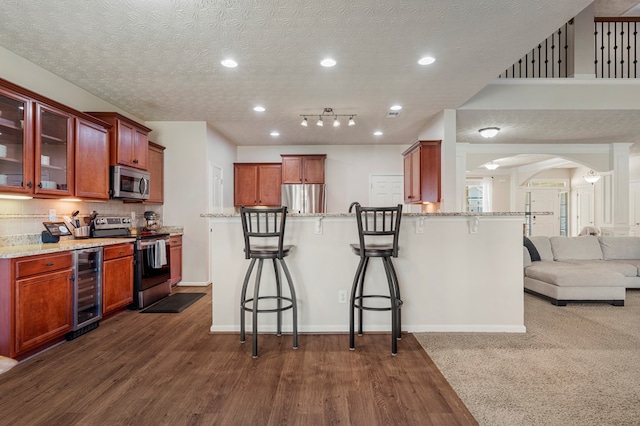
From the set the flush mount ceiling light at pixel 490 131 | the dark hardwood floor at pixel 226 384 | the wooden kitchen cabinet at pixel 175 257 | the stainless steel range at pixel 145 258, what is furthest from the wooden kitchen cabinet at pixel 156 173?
the flush mount ceiling light at pixel 490 131

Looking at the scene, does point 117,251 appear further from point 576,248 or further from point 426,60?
point 576,248

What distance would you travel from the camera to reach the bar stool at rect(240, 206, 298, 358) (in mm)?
2604

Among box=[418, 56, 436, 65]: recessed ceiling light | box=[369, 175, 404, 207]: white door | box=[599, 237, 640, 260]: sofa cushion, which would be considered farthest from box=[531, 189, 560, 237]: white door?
box=[418, 56, 436, 65]: recessed ceiling light

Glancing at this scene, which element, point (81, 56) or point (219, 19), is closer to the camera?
point (219, 19)

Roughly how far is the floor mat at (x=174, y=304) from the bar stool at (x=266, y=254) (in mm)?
1289

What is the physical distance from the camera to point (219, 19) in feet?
8.07

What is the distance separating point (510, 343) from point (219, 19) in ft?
11.6

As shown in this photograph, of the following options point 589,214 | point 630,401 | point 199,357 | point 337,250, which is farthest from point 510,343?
point 589,214

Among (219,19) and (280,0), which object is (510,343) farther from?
(219,19)

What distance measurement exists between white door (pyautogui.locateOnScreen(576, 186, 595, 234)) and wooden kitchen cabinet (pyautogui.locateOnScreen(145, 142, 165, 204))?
10955mm

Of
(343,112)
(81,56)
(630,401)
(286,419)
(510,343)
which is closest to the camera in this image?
(286,419)

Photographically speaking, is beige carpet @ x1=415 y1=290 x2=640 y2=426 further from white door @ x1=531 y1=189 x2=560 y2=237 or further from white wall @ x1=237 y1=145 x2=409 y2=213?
white door @ x1=531 y1=189 x2=560 y2=237

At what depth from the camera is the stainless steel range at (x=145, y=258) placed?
3859 millimetres

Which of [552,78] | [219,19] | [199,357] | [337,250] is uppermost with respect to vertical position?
[552,78]
